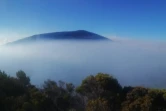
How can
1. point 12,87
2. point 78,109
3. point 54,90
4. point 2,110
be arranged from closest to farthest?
point 2,110 → point 12,87 → point 78,109 → point 54,90

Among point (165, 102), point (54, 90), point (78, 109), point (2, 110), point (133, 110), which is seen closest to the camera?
point (2, 110)

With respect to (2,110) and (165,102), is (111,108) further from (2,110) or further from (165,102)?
(2,110)

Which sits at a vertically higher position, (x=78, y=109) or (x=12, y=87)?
(x=12, y=87)

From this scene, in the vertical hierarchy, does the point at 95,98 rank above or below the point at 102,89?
below

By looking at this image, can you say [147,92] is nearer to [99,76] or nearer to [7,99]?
[99,76]

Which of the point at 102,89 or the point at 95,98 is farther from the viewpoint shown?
the point at 102,89

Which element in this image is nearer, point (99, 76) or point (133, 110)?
point (133, 110)

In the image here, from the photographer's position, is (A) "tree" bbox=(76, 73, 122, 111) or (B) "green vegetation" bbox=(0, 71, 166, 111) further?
(A) "tree" bbox=(76, 73, 122, 111)

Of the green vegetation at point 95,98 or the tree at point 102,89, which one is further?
the tree at point 102,89

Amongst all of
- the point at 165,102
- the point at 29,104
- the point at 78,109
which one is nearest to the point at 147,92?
the point at 165,102
